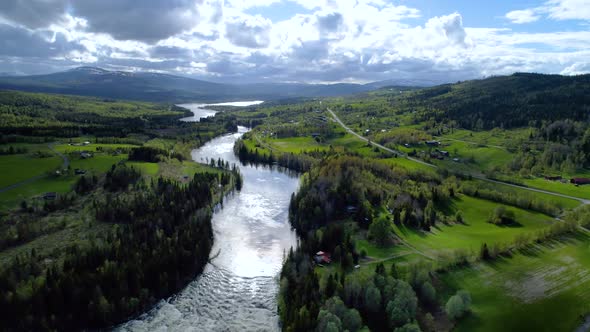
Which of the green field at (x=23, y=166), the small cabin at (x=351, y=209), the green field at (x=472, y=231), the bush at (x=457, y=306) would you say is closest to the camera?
the bush at (x=457, y=306)

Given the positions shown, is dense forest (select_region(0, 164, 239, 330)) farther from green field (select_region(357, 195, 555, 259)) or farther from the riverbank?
green field (select_region(357, 195, 555, 259))

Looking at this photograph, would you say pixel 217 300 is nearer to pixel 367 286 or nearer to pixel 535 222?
pixel 367 286

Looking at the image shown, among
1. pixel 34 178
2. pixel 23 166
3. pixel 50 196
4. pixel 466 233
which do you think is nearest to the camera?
pixel 466 233

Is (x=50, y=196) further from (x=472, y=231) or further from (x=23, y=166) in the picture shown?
(x=472, y=231)

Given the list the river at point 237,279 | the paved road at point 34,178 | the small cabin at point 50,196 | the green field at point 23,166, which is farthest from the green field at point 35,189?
the river at point 237,279

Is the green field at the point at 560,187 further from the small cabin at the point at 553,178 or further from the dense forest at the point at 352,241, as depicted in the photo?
the dense forest at the point at 352,241

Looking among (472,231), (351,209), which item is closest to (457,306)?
(472,231)

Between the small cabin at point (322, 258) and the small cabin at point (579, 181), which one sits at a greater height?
the small cabin at point (579, 181)
